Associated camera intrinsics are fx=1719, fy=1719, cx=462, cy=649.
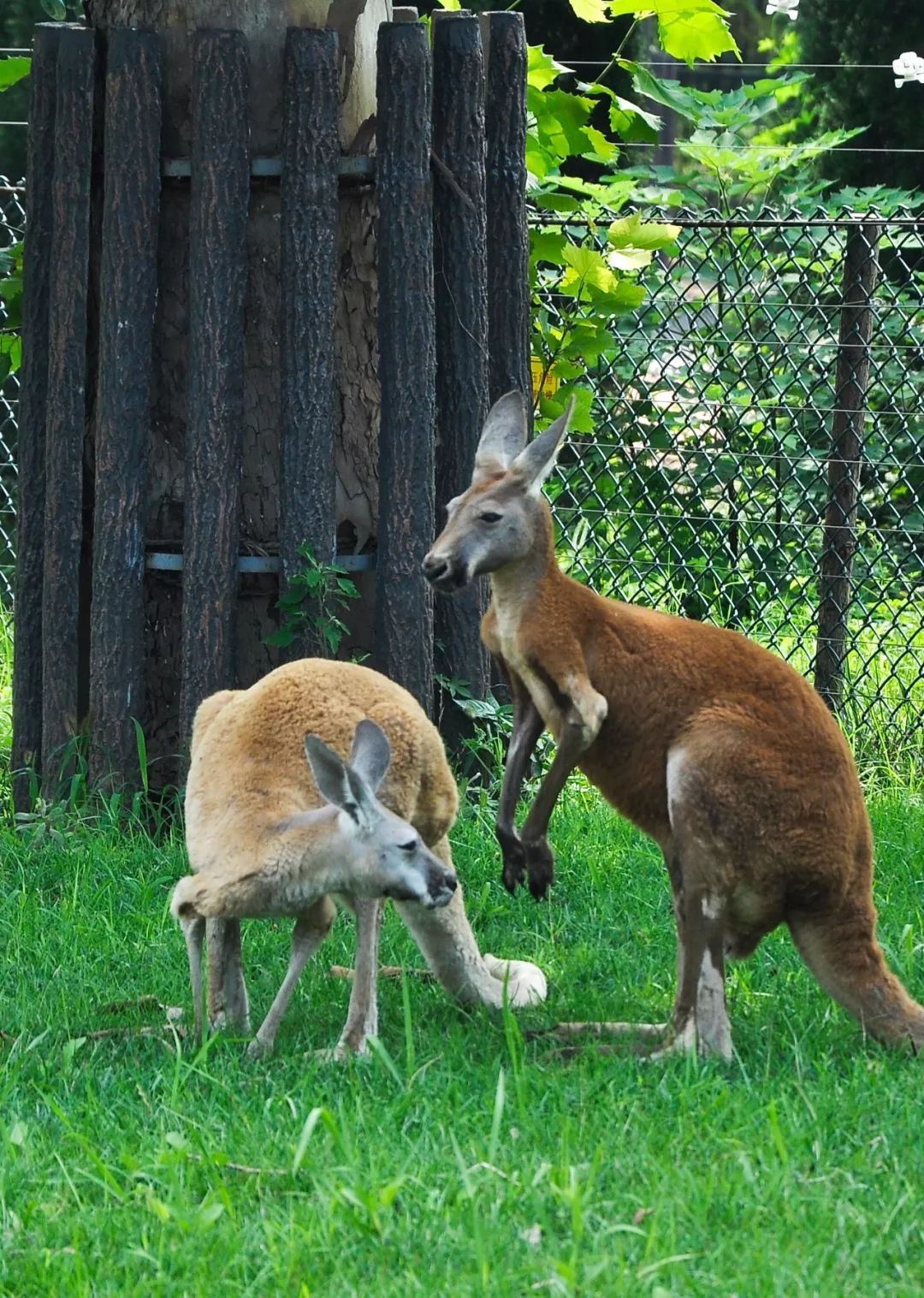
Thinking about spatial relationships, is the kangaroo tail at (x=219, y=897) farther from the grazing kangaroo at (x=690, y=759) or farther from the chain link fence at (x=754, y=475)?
the chain link fence at (x=754, y=475)

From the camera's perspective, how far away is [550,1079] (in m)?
3.49

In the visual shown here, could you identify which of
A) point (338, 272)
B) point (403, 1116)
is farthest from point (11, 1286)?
point (338, 272)

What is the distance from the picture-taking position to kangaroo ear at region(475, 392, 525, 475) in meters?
4.04

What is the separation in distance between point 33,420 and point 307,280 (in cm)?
105

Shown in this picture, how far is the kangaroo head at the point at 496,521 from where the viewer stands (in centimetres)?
374

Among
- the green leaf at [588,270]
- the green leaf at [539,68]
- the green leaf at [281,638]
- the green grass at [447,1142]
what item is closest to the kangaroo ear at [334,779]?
the green grass at [447,1142]

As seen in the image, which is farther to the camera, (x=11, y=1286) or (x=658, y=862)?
(x=658, y=862)

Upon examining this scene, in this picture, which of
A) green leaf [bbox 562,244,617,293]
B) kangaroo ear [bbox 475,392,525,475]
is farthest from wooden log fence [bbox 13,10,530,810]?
kangaroo ear [bbox 475,392,525,475]

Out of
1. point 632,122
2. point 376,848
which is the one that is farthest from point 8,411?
point 376,848

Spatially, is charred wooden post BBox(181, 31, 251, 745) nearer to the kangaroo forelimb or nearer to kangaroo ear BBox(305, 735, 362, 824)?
the kangaroo forelimb

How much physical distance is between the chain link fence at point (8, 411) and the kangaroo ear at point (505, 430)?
2.72m

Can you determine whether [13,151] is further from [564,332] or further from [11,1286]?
[11,1286]

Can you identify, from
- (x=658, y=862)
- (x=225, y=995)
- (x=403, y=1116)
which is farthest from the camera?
(x=658, y=862)

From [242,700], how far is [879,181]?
8229 mm
